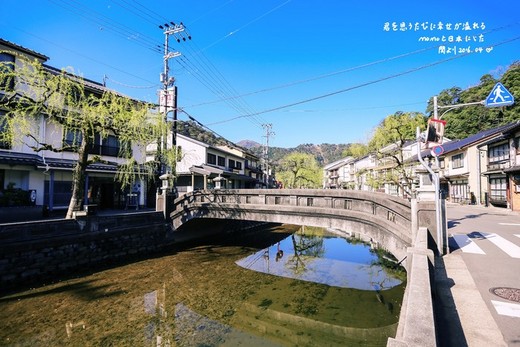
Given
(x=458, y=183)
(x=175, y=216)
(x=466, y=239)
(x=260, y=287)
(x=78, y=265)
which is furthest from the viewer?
(x=458, y=183)

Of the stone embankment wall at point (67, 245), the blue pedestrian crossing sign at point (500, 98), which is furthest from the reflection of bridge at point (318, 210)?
the blue pedestrian crossing sign at point (500, 98)

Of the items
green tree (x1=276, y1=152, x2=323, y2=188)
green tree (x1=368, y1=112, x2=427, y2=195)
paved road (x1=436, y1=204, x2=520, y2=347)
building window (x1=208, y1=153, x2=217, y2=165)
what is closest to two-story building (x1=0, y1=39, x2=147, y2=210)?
building window (x1=208, y1=153, x2=217, y2=165)

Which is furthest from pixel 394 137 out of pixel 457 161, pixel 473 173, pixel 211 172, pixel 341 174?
pixel 341 174

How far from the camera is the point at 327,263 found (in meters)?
14.6

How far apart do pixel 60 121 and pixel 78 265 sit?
7204 millimetres

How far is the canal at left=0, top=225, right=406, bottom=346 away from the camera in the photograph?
736cm

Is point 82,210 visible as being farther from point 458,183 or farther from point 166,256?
point 458,183

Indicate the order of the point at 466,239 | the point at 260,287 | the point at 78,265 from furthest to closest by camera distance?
the point at 78,265 < the point at 260,287 < the point at 466,239

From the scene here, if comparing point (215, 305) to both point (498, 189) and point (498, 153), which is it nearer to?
point (498, 189)

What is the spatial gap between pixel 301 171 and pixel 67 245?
4017 cm

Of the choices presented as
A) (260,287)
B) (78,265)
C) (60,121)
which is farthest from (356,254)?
(60,121)

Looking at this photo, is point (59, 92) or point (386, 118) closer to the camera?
point (59, 92)

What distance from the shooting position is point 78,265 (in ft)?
41.5

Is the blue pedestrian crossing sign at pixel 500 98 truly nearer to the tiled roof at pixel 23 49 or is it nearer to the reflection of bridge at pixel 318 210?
the reflection of bridge at pixel 318 210
